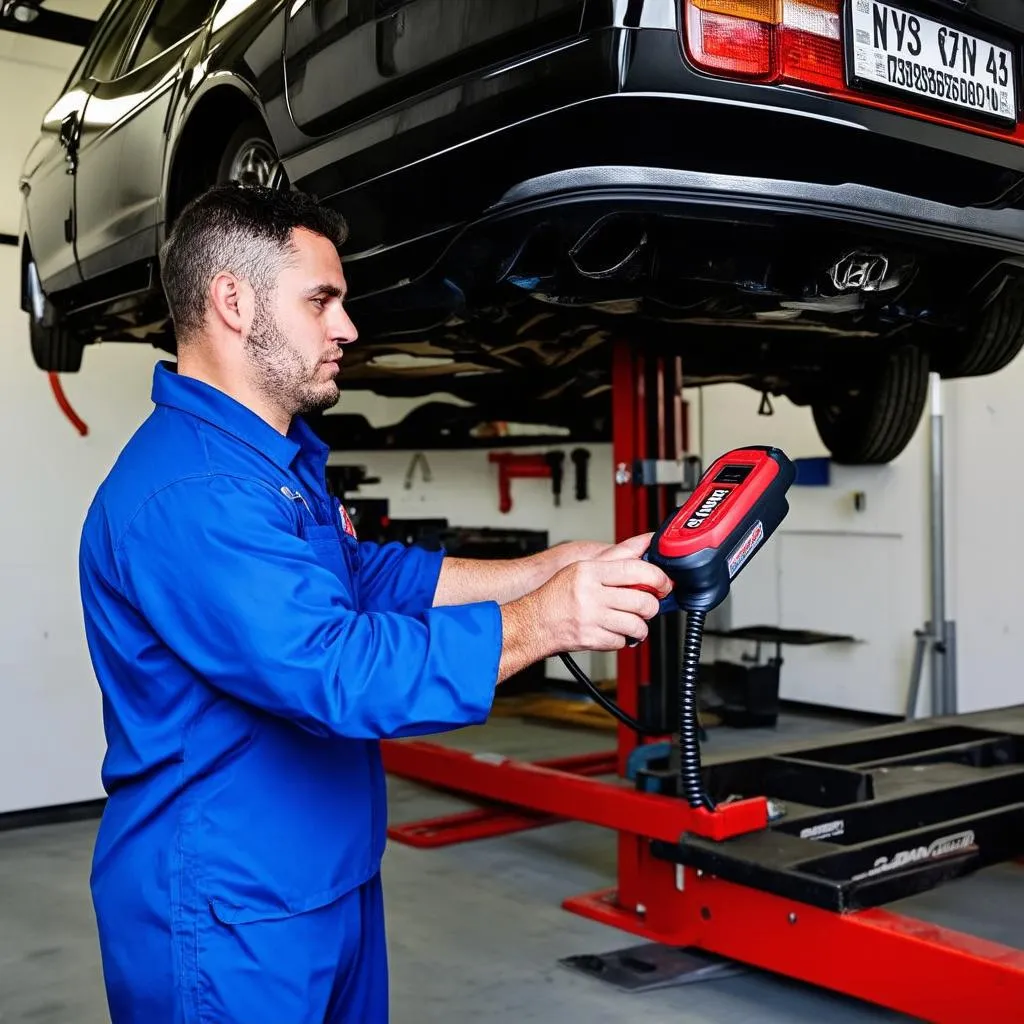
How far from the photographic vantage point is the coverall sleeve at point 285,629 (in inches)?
47.7

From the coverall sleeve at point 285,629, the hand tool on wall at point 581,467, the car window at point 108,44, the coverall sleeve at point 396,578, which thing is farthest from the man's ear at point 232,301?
the hand tool on wall at point 581,467

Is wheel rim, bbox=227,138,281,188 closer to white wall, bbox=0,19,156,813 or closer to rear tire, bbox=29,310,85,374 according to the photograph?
rear tire, bbox=29,310,85,374

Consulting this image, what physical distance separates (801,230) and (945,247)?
26 centimetres

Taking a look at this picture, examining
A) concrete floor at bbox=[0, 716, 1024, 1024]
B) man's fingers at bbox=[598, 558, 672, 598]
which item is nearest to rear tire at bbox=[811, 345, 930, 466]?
concrete floor at bbox=[0, 716, 1024, 1024]

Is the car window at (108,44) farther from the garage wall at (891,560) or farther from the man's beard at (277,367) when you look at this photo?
the garage wall at (891,560)

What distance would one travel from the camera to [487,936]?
10.4 ft

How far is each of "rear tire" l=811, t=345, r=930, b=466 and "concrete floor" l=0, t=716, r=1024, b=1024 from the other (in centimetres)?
143

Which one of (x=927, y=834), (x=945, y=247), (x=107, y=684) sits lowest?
(x=927, y=834)

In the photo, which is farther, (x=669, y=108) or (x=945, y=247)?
(x=945, y=247)

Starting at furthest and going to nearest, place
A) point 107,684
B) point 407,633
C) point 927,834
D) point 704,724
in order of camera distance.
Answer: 1. point 704,724
2. point 927,834
3. point 107,684
4. point 407,633

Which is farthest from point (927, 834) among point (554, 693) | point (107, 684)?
point (554, 693)

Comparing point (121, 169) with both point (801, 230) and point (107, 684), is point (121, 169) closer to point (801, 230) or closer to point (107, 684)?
point (801, 230)

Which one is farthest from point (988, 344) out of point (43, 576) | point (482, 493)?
point (482, 493)

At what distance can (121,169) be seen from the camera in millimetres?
3186
